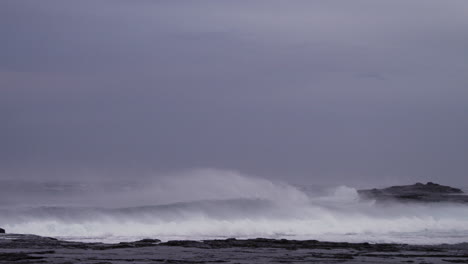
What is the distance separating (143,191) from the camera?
4812cm

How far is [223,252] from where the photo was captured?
20.5 m

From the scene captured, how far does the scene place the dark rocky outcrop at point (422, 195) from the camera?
4591 centimetres

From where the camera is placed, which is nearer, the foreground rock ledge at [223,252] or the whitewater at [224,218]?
the foreground rock ledge at [223,252]

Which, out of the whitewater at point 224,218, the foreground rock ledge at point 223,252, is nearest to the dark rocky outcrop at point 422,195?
the whitewater at point 224,218

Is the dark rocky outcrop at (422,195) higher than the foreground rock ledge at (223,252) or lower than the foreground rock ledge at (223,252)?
higher

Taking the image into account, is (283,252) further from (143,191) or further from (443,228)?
(143,191)

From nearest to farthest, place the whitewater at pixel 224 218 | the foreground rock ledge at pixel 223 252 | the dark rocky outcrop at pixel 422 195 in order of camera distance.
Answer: the foreground rock ledge at pixel 223 252, the whitewater at pixel 224 218, the dark rocky outcrop at pixel 422 195

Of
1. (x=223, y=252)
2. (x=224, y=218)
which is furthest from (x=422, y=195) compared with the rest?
(x=223, y=252)

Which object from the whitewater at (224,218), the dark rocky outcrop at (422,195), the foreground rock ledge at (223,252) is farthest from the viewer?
the dark rocky outcrop at (422,195)

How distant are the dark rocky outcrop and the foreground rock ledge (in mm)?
22443

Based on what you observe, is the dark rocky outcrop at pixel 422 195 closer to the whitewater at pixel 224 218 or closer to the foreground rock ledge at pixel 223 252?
the whitewater at pixel 224 218

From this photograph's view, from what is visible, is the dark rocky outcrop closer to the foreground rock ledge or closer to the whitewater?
the whitewater

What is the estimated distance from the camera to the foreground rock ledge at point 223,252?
18344 mm

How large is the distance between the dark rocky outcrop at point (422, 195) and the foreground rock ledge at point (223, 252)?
73.6 ft
